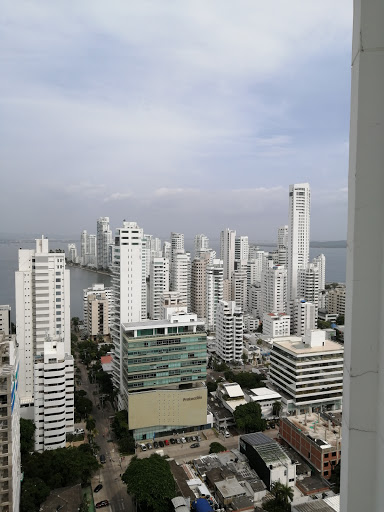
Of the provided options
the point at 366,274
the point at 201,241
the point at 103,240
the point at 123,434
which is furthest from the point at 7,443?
the point at 103,240

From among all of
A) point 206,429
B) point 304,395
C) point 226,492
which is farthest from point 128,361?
point 304,395

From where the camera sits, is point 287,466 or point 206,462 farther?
point 206,462

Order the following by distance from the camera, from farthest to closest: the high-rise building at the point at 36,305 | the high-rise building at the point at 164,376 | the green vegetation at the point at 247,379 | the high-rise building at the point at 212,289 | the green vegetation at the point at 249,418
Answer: the high-rise building at the point at 212,289
the green vegetation at the point at 247,379
the high-rise building at the point at 36,305
the green vegetation at the point at 249,418
the high-rise building at the point at 164,376

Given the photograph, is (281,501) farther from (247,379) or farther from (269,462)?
(247,379)

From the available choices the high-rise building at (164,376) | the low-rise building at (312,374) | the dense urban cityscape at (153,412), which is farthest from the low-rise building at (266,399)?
the high-rise building at (164,376)

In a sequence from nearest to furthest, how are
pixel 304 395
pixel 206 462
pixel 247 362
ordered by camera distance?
1. pixel 206 462
2. pixel 304 395
3. pixel 247 362

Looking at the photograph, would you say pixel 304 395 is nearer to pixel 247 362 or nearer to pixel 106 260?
pixel 247 362

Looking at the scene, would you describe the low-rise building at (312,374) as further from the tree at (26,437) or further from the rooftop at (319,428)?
the tree at (26,437)
